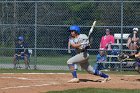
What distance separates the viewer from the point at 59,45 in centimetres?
2144

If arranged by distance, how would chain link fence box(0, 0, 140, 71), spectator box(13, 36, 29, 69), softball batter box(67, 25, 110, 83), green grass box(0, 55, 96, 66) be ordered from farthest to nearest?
green grass box(0, 55, 96, 66), chain link fence box(0, 0, 140, 71), spectator box(13, 36, 29, 69), softball batter box(67, 25, 110, 83)

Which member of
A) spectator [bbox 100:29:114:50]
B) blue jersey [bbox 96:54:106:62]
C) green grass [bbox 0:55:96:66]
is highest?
spectator [bbox 100:29:114:50]

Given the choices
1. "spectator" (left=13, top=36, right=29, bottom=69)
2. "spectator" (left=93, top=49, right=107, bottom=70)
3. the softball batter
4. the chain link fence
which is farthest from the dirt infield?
the chain link fence

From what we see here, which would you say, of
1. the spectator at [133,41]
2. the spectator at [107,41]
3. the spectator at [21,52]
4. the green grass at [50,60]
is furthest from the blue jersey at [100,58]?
the spectator at [21,52]

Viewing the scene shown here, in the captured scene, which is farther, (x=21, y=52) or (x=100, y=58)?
(x=21, y=52)

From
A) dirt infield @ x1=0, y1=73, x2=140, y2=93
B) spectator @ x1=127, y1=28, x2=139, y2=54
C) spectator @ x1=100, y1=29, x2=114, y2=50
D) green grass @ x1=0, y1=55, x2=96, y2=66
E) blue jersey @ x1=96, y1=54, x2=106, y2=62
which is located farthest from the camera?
green grass @ x1=0, y1=55, x2=96, y2=66

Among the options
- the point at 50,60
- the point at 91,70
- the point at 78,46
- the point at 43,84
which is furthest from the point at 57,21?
the point at 43,84

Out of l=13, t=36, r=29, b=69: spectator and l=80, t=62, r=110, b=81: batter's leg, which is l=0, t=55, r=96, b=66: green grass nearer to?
l=13, t=36, r=29, b=69: spectator

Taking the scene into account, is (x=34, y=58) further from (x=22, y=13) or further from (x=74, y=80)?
(x=74, y=80)

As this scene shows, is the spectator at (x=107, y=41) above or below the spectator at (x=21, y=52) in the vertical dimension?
above

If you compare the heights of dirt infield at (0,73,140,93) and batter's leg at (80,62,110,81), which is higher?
batter's leg at (80,62,110,81)

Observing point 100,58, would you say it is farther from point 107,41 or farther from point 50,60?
point 50,60

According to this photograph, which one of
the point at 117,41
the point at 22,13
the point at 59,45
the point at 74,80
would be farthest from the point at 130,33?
the point at 74,80

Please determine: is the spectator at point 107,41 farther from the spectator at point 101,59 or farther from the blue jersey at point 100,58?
the blue jersey at point 100,58
